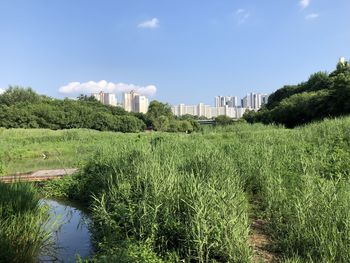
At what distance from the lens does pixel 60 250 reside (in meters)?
6.06

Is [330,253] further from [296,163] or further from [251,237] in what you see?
[296,163]

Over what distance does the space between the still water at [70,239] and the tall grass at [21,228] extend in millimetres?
232

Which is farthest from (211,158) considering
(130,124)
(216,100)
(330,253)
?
(216,100)

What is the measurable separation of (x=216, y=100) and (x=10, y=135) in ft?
378

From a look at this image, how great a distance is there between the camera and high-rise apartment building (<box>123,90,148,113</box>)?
12144cm

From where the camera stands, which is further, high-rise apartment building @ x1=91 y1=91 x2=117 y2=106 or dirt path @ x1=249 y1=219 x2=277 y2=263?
high-rise apartment building @ x1=91 y1=91 x2=117 y2=106

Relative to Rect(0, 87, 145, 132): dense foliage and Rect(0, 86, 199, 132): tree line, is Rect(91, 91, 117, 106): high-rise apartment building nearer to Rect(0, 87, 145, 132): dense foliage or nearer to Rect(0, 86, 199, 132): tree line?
Rect(0, 86, 199, 132): tree line

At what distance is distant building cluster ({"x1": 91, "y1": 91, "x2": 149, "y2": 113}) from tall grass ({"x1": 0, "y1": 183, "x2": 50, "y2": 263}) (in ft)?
380

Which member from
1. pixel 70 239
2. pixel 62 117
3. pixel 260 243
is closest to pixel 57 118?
pixel 62 117

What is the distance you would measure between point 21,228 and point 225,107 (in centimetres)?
12580

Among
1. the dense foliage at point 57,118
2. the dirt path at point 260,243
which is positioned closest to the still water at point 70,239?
the dirt path at point 260,243

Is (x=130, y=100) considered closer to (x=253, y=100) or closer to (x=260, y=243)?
(x=253, y=100)

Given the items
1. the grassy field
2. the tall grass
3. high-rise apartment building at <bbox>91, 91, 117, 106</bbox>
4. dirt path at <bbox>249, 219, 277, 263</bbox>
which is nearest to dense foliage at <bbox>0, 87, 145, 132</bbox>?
the grassy field

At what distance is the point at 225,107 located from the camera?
129 meters
